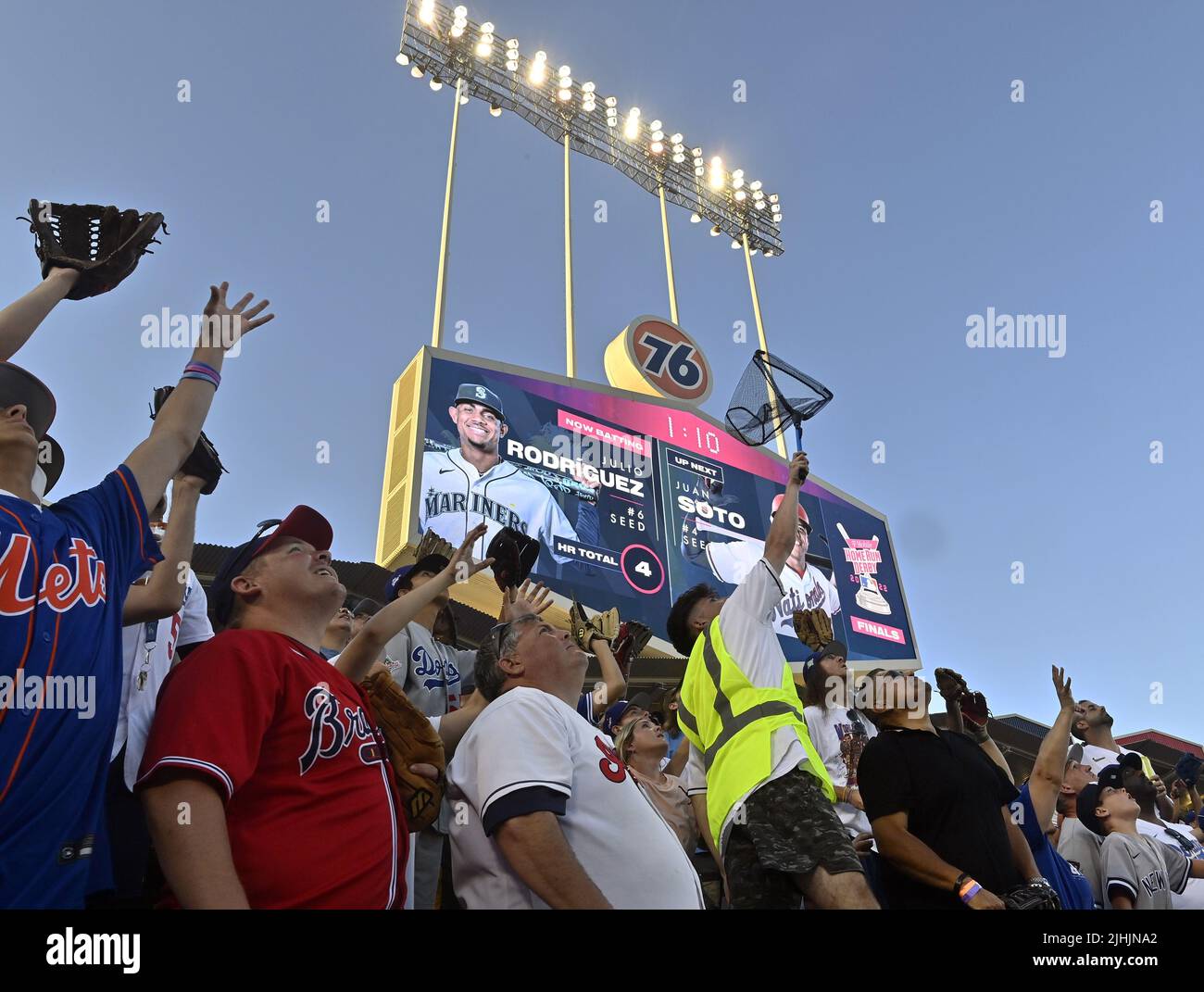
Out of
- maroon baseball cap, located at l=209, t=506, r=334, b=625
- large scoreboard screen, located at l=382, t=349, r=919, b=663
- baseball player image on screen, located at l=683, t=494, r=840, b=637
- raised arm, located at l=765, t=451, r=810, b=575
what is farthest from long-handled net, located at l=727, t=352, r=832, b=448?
baseball player image on screen, located at l=683, t=494, r=840, b=637

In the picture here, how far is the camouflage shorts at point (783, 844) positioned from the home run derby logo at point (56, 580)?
2014 millimetres

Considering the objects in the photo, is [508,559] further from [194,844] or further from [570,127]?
[570,127]

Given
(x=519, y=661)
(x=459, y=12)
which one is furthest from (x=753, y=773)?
(x=459, y=12)

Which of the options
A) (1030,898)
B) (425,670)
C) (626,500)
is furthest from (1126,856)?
(626,500)

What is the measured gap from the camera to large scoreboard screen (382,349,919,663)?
38.5ft

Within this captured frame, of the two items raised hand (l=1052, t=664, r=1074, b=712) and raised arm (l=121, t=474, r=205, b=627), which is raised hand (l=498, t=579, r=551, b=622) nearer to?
raised arm (l=121, t=474, r=205, b=627)

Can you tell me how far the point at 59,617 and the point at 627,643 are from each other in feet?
9.04

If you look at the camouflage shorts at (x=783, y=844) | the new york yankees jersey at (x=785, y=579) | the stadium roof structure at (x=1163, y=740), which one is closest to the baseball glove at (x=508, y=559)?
the camouflage shorts at (x=783, y=844)

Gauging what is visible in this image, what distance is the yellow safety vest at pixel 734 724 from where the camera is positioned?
2977 millimetres

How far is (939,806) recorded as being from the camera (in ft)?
9.74

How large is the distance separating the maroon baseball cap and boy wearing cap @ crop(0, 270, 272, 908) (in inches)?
9.2

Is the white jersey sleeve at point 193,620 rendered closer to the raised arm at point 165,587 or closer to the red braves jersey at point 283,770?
the raised arm at point 165,587
